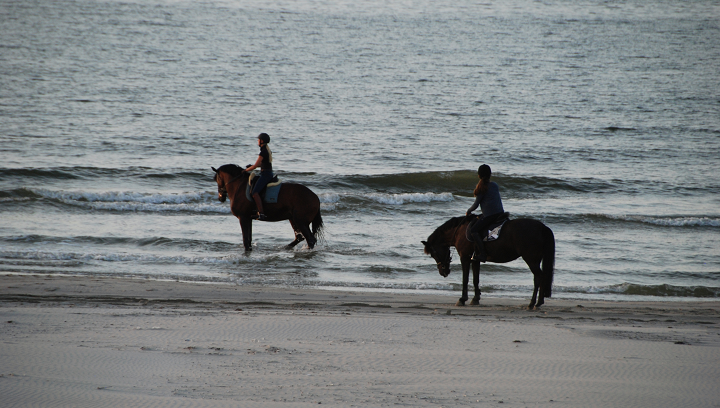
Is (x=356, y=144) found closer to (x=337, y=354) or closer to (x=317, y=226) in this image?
(x=317, y=226)

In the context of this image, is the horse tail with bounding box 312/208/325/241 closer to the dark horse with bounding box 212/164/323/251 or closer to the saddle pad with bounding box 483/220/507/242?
the dark horse with bounding box 212/164/323/251

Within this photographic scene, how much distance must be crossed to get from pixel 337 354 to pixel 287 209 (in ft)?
24.7

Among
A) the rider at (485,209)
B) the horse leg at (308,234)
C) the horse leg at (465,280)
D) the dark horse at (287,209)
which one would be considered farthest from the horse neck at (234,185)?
the rider at (485,209)

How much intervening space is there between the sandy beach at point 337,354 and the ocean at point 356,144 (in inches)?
99.6

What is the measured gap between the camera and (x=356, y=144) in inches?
1049

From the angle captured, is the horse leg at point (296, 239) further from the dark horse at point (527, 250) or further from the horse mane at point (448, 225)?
the dark horse at point (527, 250)

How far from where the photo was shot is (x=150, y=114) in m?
29.8

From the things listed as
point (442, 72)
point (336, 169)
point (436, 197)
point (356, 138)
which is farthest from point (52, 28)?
point (436, 197)

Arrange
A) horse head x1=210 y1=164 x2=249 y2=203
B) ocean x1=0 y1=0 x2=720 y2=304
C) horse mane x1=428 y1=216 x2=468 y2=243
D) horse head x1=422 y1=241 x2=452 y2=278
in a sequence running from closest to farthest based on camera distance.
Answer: horse mane x1=428 y1=216 x2=468 y2=243, horse head x1=422 y1=241 x2=452 y2=278, ocean x1=0 y1=0 x2=720 y2=304, horse head x1=210 y1=164 x2=249 y2=203

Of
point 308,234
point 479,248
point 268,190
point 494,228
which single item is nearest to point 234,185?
point 268,190

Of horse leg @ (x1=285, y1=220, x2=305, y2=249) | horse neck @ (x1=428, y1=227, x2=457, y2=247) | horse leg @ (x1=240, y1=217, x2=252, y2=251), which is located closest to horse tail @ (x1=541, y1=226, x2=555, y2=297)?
horse neck @ (x1=428, y1=227, x2=457, y2=247)

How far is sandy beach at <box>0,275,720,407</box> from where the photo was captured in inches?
168

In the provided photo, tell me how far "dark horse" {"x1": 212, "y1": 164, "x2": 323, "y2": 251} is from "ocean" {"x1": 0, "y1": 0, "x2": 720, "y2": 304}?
49cm

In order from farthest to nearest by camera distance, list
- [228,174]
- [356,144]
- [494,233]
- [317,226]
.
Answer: [356,144] → [228,174] → [317,226] → [494,233]
